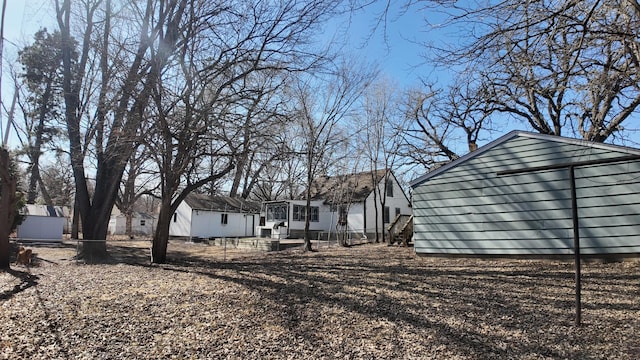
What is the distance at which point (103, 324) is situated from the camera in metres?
5.27

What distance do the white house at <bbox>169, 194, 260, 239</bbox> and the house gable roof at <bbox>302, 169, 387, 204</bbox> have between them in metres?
6.80

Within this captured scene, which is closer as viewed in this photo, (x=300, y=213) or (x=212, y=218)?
(x=300, y=213)

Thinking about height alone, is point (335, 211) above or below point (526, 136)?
below

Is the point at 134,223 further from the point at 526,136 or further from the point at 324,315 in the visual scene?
the point at 324,315

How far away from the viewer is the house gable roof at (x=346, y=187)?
2717cm

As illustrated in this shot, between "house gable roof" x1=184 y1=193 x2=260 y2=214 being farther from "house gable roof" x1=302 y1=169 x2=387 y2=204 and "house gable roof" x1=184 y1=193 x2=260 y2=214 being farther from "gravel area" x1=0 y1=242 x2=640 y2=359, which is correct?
"gravel area" x1=0 y1=242 x2=640 y2=359

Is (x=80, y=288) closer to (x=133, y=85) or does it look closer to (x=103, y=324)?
(x=103, y=324)

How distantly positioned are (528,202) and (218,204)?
27309mm

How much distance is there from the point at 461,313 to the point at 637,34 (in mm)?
4375

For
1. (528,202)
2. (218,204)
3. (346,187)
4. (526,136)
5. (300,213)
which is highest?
(526,136)

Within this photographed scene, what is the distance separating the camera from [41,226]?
2364 centimetres

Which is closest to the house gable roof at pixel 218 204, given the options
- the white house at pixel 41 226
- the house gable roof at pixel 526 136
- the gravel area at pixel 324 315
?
the white house at pixel 41 226

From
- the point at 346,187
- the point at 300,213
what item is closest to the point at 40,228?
the point at 300,213

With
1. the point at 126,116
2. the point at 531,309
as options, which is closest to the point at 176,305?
the point at 531,309
